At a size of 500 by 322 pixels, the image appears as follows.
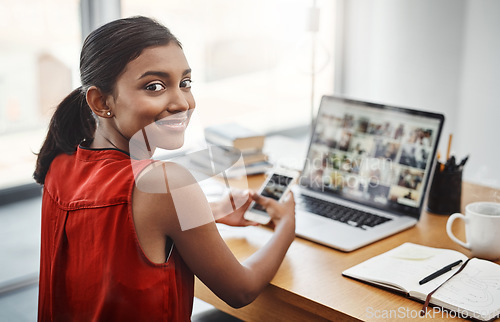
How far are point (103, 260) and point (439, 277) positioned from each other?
628 millimetres

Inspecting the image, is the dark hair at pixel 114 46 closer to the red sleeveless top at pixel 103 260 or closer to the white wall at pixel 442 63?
the red sleeveless top at pixel 103 260

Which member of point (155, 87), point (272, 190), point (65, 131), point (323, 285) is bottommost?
point (323, 285)

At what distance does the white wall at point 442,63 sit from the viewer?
9.67 feet

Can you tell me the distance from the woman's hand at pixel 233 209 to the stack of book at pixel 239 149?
13.1 inches

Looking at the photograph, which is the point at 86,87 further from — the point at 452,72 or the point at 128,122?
the point at 452,72

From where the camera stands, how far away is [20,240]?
2.48 meters

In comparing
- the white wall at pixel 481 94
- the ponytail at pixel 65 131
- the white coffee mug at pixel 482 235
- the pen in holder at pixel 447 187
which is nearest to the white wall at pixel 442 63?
the white wall at pixel 481 94

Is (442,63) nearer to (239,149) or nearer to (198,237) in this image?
(239,149)

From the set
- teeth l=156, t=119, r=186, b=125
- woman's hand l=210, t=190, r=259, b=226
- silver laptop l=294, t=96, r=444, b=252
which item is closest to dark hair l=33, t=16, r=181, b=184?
teeth l=156, t=119, r=186, b=125

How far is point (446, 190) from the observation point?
4.85ft

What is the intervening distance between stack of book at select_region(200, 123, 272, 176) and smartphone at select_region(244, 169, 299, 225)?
0.34 metres

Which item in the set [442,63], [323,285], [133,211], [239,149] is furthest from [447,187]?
[442,63]

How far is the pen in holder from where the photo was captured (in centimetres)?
148

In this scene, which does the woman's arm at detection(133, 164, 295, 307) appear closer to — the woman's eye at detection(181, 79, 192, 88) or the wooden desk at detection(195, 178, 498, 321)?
the wooden desk at detection(195, 178, 498, 321)
